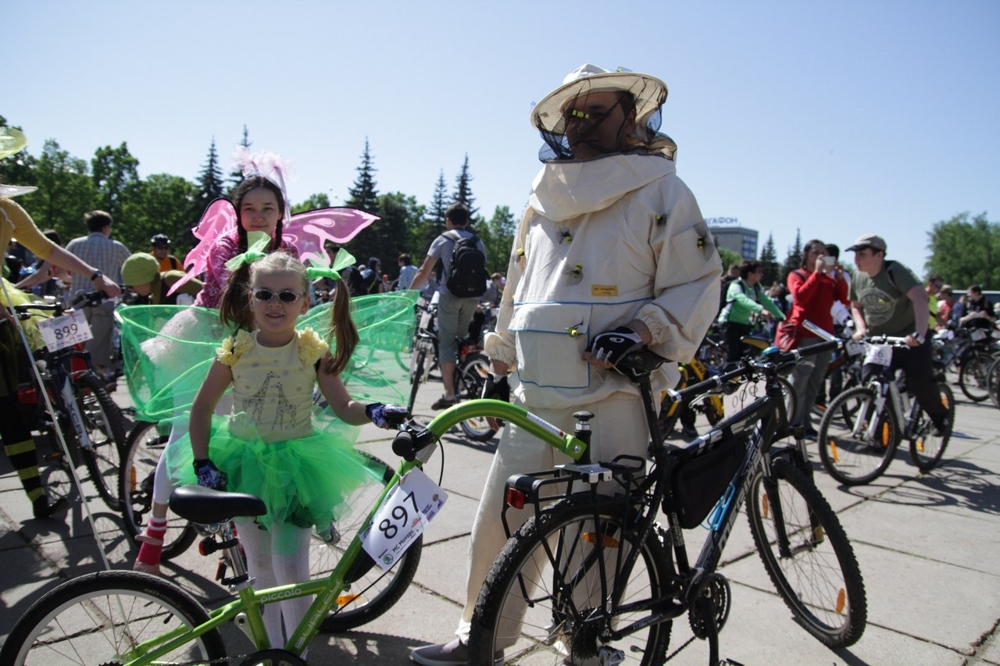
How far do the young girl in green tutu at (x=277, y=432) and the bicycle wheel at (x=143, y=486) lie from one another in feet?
3.52

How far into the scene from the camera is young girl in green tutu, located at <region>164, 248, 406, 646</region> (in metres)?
2.36

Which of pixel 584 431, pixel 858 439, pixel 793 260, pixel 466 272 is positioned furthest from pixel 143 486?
pixel 793 260

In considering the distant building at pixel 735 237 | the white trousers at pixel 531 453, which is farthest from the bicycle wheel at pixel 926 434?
the distant building at pixel 735 237

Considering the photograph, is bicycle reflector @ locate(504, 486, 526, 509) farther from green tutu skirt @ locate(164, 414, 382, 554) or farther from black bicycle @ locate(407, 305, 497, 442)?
black bicycle @ locate(407, 305, 497, 442)

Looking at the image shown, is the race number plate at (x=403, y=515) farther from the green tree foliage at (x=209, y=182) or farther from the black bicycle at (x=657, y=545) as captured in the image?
the green tree foliage at (x=209, y=182)

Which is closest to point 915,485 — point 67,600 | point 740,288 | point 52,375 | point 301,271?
point 740,288

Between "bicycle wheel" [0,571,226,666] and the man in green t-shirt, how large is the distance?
5.47 metres

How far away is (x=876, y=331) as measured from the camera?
19.9ft

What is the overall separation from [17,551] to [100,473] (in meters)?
0.64

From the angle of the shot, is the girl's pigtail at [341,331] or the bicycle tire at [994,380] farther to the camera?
the bicycle tire at [994,380]

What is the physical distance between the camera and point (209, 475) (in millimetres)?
2248

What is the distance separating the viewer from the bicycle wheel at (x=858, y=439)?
17.8 ft

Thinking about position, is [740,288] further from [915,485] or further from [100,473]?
[100,473]

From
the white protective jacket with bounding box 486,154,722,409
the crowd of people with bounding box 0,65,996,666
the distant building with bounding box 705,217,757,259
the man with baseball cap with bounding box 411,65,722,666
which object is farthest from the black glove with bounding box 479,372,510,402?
the distant building with bounding box 705,217,757,259
